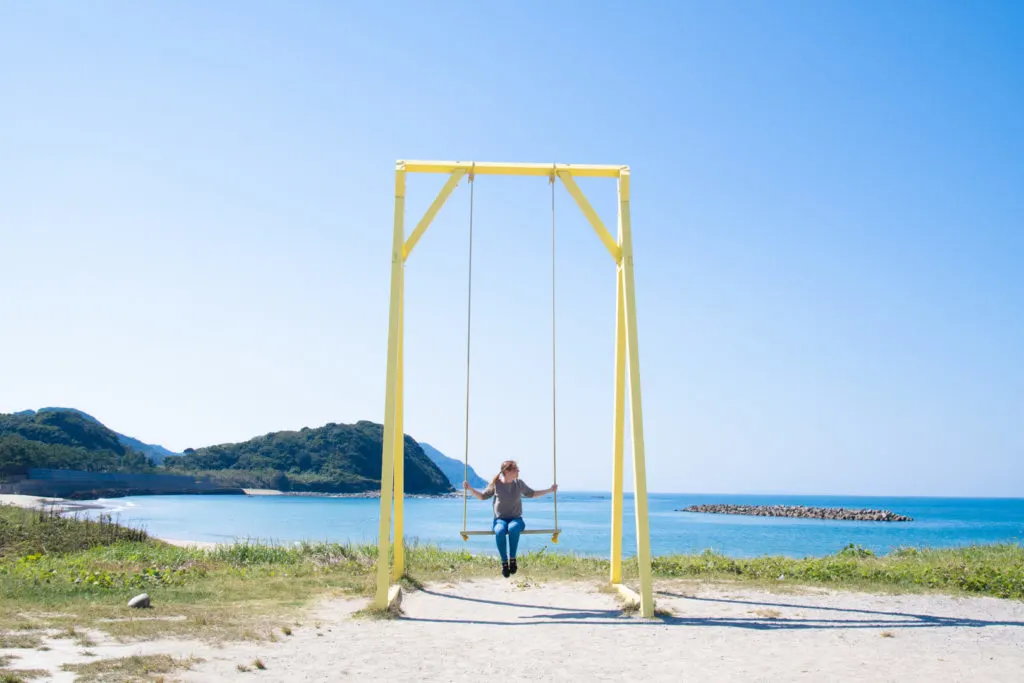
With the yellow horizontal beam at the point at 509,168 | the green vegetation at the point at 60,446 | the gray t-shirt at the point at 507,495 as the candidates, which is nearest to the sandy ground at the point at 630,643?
the gray t-shirt at the point at 507,495

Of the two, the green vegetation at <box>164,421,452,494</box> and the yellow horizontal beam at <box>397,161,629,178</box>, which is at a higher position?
the yellow horizontal beam at <box>397,161,629,178</box>

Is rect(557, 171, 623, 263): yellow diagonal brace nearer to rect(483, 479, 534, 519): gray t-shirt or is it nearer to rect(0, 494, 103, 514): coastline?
rect(483, 479, 534, 519): gray t-shirt

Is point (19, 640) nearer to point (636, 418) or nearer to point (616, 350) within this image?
point (636, 418)

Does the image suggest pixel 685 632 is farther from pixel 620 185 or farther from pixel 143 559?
pixel 143 559

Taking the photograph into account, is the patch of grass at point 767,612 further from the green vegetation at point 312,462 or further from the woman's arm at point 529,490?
the green vegetation at point 312,462

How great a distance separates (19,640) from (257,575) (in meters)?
5.14

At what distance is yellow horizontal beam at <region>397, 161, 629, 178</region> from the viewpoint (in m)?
10.3

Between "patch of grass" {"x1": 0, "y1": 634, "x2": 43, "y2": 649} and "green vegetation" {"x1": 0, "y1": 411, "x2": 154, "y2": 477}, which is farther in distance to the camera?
"green vegetation" {"x1": 0, "y1": 411, "x2": 154, "y2": 477}

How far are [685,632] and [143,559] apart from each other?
9.11 metres

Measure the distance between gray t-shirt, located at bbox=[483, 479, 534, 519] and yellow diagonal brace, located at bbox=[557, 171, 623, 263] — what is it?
3.23 meters

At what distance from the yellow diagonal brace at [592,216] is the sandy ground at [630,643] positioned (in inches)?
172

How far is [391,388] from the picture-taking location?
932cm

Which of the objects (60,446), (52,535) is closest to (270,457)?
(60,446)

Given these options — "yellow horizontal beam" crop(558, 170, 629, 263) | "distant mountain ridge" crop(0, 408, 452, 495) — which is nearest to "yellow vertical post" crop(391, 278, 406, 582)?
"yellow horizontal beam" crop(558, 170, 629, 263)
